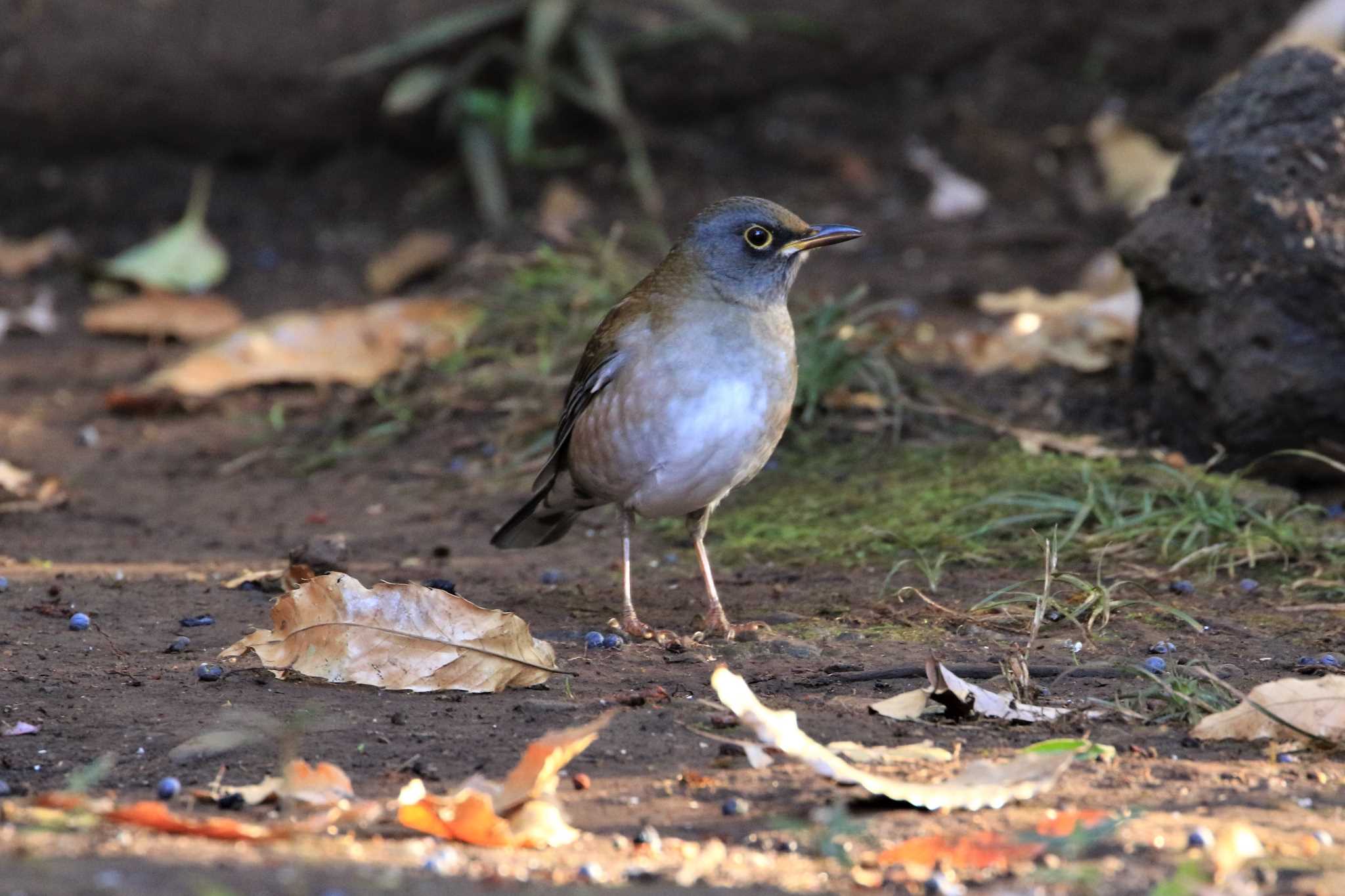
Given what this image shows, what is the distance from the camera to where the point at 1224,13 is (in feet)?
35.7

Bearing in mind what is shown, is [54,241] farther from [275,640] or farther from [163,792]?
[163,792]

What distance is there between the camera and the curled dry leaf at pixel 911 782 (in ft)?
11.9

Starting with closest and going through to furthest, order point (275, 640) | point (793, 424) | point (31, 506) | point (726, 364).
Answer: point (275, 640) → point (726, 364) → point (31, 506) → point (793, 424)

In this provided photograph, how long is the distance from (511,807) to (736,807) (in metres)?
0.51

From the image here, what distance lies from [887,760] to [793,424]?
12.1 ft

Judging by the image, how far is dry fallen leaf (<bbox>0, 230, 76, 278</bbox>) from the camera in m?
10.4

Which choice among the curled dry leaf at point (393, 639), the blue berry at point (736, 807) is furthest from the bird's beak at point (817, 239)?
the blue berry at point (736, 807)

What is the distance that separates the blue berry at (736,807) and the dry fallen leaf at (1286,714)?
1.24m

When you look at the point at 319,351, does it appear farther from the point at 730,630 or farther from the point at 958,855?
the point at 958,855

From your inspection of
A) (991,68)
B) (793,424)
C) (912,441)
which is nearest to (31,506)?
(793,424)

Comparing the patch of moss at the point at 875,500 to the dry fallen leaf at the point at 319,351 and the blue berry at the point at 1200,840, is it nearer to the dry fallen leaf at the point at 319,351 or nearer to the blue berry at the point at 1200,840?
the dry fallen leaf at the point at 319,351

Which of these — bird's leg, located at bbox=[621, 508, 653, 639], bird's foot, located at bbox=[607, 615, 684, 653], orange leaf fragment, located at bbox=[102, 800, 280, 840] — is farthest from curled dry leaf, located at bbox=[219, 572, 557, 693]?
orange leaf fragment, located at bbox=[102, 800, 280, 840]

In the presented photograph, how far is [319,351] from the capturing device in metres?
8.84

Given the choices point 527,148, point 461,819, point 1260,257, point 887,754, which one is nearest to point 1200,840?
point 887,754
